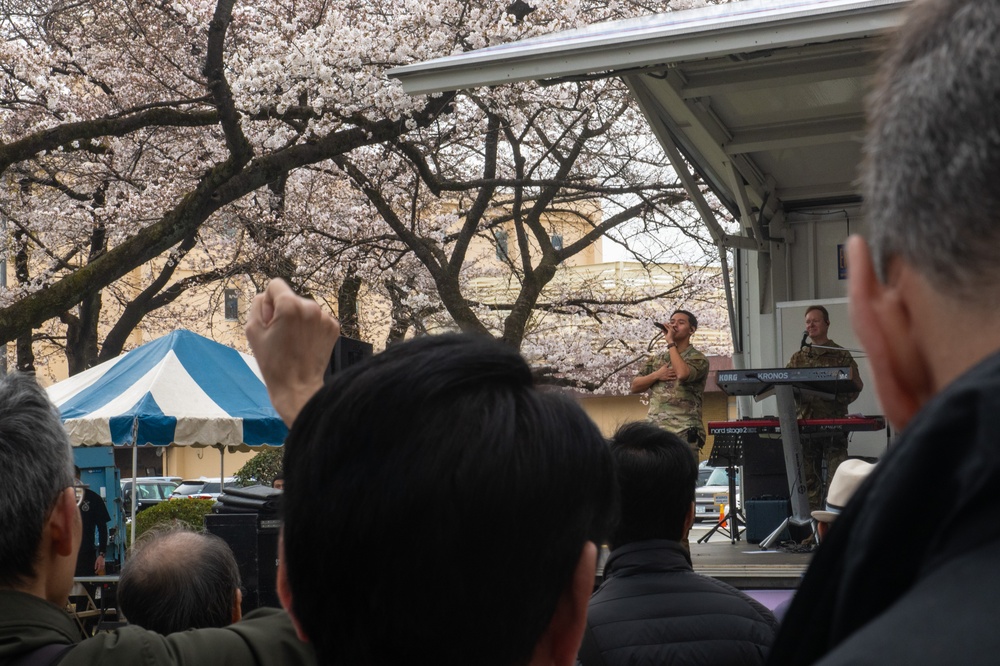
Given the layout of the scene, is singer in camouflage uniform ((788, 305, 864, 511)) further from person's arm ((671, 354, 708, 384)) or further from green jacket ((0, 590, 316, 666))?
green jacket ((0, 590, 316, 666))

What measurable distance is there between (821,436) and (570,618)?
24.9 ft

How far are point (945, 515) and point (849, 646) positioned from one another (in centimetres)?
10

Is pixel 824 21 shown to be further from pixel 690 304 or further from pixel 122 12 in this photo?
pixel 690 304

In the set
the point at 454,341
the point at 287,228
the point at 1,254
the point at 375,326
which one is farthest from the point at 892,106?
the point at 375,326

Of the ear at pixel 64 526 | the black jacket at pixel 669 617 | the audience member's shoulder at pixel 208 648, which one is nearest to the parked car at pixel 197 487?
the black jacket at pixel 669 617

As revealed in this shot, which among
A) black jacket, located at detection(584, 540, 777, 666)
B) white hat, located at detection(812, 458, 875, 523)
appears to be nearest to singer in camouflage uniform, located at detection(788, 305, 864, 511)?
white hat, located at detection(812, 458, 875, 523)

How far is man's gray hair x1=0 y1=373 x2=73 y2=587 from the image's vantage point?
1990 millimetres

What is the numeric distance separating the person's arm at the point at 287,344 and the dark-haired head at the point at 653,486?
1.59 metres

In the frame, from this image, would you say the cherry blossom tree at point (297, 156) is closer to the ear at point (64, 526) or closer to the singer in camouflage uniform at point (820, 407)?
the singer in camouflage uniform at point (820, 407)

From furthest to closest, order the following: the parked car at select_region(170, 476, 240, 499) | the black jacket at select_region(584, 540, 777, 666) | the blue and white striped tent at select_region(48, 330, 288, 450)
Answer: the parked car at select_region(170, 476, 240, 499), the blue and white striped tent at select_region(48, 330, 288, 450), the black jacket at select_region(584, 540, 777, 666)

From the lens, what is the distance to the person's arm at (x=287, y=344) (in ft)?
5.37

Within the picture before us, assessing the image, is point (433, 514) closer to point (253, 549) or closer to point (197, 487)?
point (253, 549)

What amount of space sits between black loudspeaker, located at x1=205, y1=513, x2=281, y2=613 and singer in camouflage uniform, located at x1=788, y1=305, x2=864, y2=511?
13.7ft

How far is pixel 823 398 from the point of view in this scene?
8.41 meters
